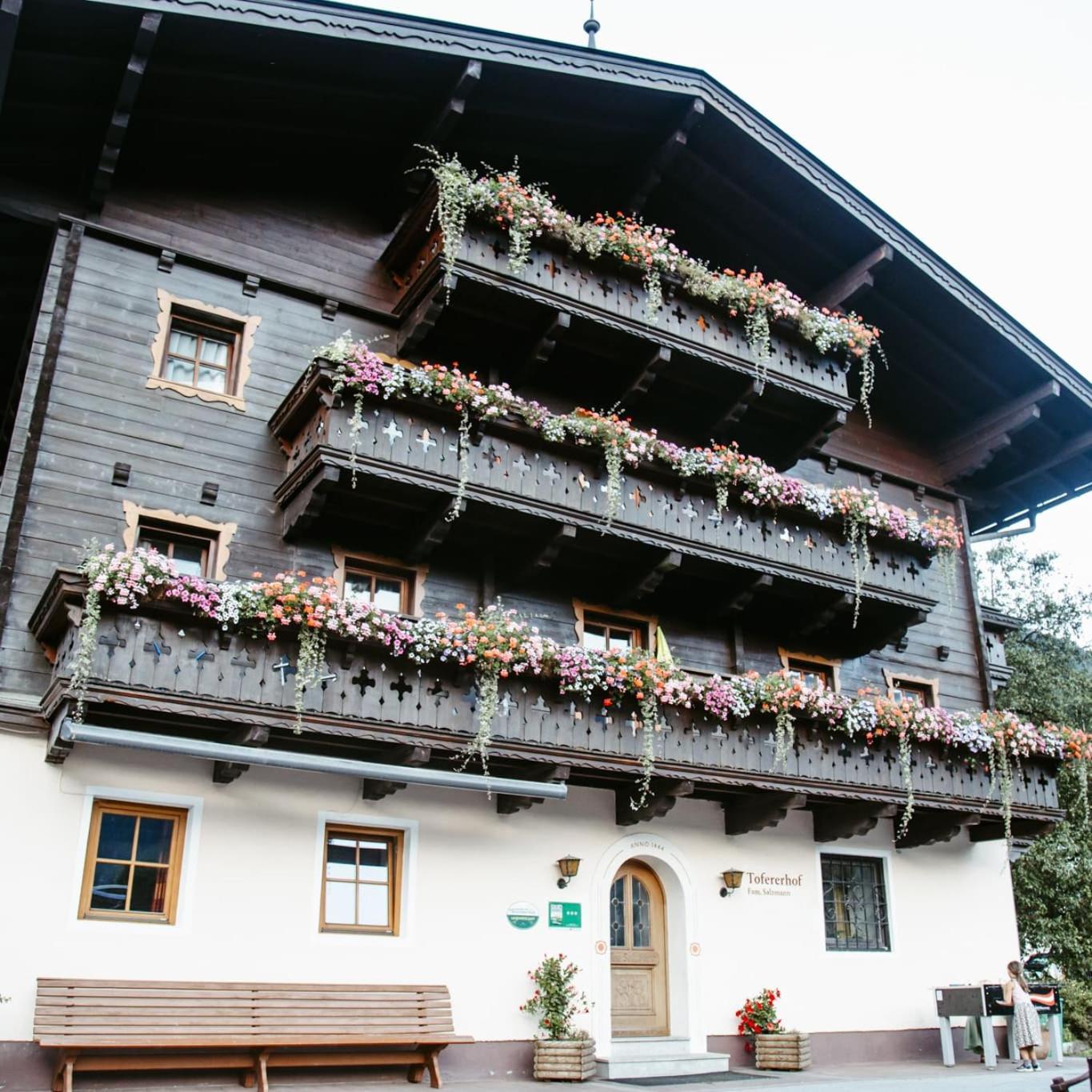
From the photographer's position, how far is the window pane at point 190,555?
13.4m

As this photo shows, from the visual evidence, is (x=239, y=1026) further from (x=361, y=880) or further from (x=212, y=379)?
(x=212, y=379)

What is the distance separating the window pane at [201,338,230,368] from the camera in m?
14.7

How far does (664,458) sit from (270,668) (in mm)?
5969

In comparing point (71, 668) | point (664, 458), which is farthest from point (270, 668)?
point (664, 458)

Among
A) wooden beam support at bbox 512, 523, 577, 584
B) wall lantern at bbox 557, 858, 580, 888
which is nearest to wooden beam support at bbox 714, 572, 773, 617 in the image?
wooden beam support at bbox 512, 523, 577, 584

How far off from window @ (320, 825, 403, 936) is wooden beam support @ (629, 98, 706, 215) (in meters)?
9.71

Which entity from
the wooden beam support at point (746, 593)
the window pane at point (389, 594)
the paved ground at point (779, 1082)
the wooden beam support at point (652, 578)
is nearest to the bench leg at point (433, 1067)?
the paved ground at point (779, 1082)

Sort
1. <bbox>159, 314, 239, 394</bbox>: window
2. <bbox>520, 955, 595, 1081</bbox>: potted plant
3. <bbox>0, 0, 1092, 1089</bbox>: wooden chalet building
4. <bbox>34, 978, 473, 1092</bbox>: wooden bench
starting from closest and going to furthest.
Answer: <bbox>34, 978, 473, 1092</bbox>: wooden bench, <bbox>0, 0, 1092, 1089</bbox>: wooden chalet building, <bbox>520, 955, 595, 1081</bbox>: potted plant, <bbox>159, 314, 239, 394</bbox>: window

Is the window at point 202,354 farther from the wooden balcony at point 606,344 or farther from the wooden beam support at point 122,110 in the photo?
the wooden balcony at point 606,344

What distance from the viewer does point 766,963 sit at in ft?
51.1

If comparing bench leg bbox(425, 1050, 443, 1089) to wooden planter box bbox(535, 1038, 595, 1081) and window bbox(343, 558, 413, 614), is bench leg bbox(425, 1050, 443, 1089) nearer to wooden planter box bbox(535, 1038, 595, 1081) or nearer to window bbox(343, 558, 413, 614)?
wooden planter box bbox(535, 1038, 595, 1081)

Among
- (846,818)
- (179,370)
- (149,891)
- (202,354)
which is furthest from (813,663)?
(149,891)

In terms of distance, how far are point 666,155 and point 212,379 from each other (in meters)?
7.11

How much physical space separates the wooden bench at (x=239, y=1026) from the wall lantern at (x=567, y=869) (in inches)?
81.2
